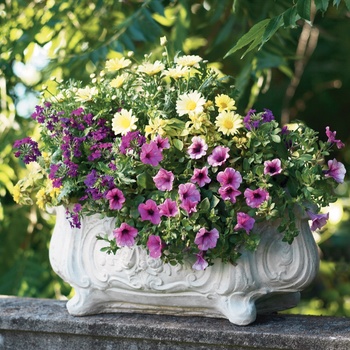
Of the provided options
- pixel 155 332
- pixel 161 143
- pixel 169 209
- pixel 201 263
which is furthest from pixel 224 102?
pixel 155 332

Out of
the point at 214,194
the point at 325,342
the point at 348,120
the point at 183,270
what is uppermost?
the point at 348,120

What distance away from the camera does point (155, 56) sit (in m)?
4.14

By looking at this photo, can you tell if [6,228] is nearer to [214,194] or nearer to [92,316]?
[92,316]

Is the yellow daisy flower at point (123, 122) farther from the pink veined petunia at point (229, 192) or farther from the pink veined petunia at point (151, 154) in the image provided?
the pink veined petunia at point (229, 192)

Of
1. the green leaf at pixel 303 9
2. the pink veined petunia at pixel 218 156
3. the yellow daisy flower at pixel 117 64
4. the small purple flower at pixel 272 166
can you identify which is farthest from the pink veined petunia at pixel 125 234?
the green leaf at pixel 303 9

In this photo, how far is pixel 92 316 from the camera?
8.14 ft

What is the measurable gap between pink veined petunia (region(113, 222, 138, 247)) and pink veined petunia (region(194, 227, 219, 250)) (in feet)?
0.59

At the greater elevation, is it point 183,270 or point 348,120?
point 348,120

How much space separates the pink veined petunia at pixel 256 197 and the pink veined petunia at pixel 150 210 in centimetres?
23

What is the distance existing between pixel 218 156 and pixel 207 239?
0.21m

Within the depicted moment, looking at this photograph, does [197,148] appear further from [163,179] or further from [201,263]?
[201,263]

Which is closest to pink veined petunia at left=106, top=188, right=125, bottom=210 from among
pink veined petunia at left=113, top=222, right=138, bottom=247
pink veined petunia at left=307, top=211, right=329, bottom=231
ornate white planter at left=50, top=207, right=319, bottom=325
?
pink veined petunia at left=113, top=222, right=138, bottom=247

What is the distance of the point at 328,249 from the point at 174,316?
130 inches

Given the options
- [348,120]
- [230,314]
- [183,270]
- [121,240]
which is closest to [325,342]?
[230,314]
